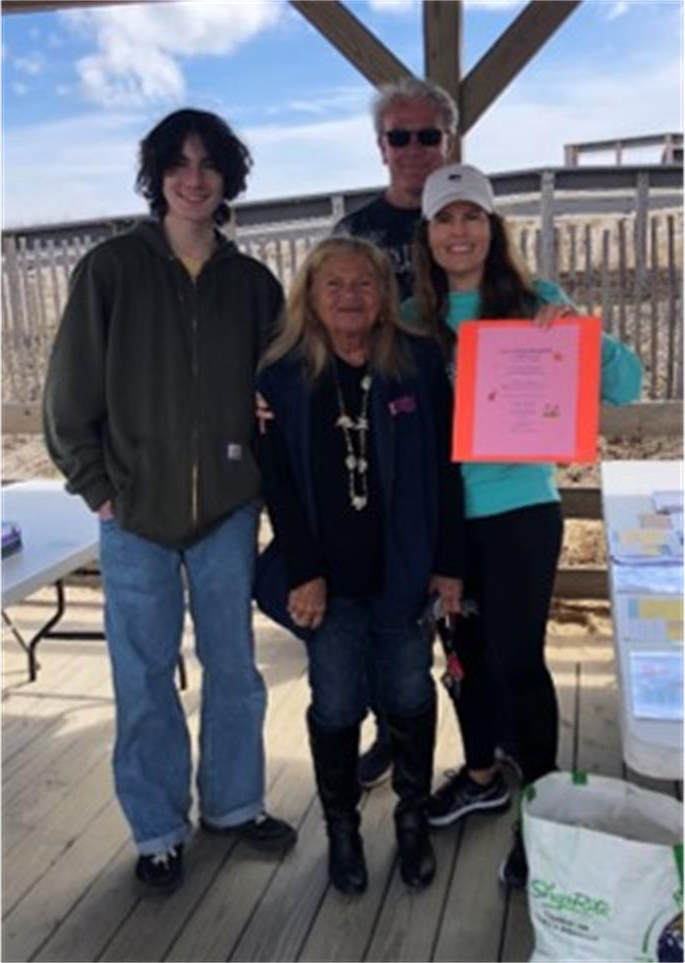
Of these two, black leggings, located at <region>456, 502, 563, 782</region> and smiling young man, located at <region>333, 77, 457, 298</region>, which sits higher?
smiling young man, located at <region>333, 77, 457, 298</region>

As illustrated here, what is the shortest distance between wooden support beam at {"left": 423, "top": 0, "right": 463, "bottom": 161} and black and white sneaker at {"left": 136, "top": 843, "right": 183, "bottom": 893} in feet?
7.06

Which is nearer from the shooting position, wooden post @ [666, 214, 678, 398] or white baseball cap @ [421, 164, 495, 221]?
white baseball cap @ [421, 164, 495, 221]

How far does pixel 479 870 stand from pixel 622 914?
753 millimetres

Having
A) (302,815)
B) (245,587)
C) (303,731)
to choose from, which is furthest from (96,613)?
(245,587)

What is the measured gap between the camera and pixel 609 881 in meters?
1.69

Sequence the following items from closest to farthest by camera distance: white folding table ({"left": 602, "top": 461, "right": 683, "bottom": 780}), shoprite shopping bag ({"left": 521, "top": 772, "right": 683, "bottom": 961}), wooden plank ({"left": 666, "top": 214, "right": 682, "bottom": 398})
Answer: white folding table ({"left": 602, "top": 461, "right": 683, "bottom": 780})
shoprite shopping bag ({"left": 521, "top": 772, "right": 683, "bottom": 961})
wooden plank ({"left": 666, "top": 214, "right": 682, "bottom": 398})

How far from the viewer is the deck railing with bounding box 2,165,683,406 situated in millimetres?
4062

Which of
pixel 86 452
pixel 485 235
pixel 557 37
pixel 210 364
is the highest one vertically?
pixel 557 37

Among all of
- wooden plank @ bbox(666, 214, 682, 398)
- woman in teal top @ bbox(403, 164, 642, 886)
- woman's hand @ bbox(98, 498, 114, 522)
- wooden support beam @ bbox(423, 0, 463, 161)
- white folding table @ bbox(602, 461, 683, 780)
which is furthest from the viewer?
wooden plank @ bbox(666, 214, 682, 398)

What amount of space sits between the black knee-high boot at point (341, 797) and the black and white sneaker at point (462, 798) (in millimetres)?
288

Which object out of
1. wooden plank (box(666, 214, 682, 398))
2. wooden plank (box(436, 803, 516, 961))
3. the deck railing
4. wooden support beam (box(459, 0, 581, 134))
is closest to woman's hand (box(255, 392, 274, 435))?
wooden plank (box(436, 803, 516, 961))

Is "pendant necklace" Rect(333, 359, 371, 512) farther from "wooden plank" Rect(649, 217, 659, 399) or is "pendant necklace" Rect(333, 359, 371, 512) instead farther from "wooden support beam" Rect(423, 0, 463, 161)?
"wooden plank" Rect(649, 217, 659, 399)

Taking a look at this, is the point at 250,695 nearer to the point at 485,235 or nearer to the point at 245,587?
the point at 245,587

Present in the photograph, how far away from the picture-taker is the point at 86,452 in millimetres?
2193
